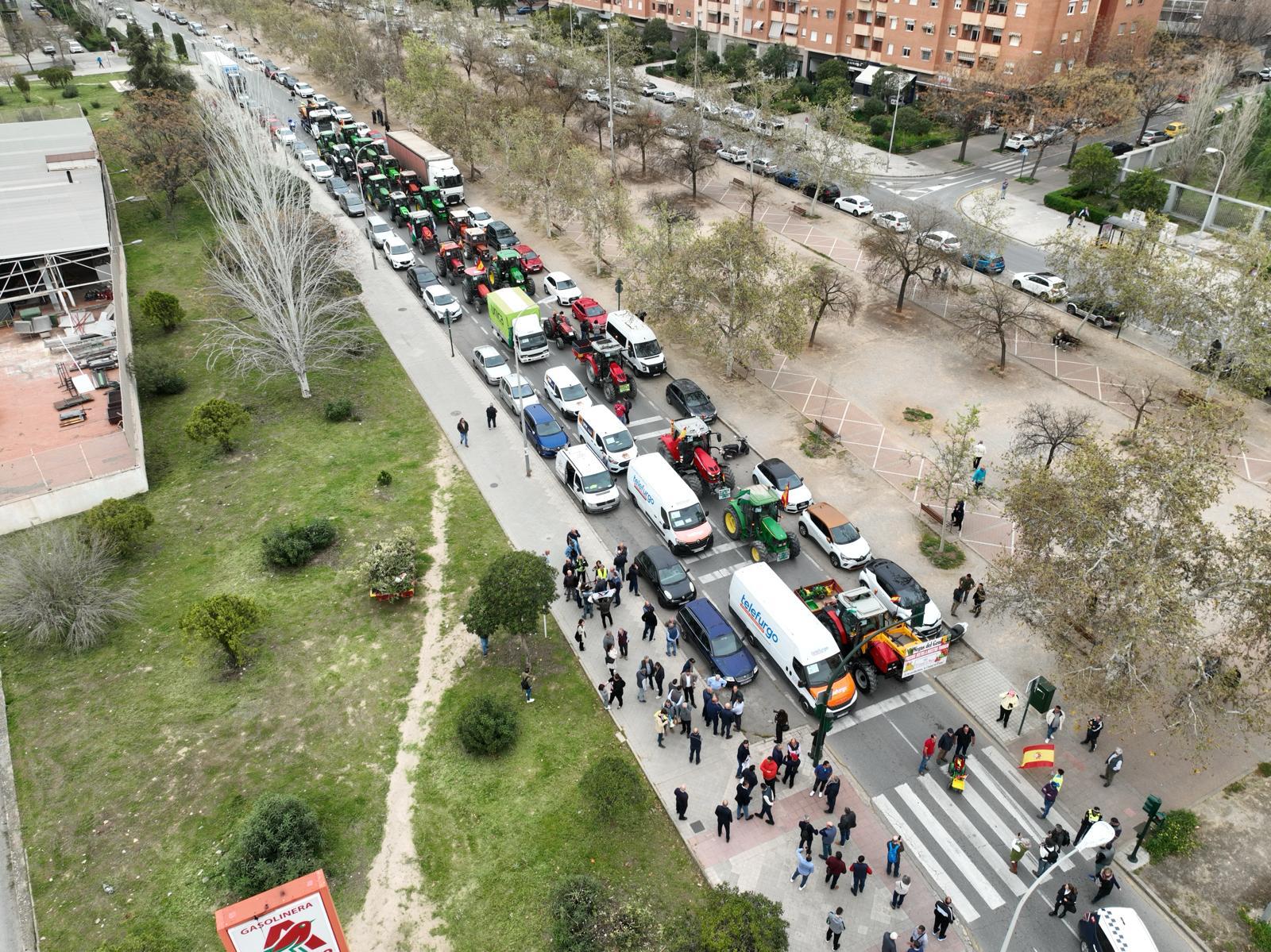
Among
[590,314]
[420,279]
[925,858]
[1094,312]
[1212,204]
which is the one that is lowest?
[925,858]

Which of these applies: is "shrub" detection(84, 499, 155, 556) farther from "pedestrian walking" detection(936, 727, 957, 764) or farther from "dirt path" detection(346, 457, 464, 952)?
"pedestrian walking" detection(936, 727, 957, 764)

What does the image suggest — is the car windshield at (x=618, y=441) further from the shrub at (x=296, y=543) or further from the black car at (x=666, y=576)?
the shrub at (x=296, y=543)

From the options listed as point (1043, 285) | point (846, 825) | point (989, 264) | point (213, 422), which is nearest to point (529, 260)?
point (213, 422)

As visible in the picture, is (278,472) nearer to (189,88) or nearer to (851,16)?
(189,88)

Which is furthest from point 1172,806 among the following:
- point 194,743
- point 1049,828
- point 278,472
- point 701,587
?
point 278,472

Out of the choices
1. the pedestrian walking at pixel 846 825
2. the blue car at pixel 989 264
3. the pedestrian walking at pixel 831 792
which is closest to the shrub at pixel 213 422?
the pedestrian walking at pixel 831 792

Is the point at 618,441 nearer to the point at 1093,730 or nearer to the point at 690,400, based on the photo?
the point at 690,400

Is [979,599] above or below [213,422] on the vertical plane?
below

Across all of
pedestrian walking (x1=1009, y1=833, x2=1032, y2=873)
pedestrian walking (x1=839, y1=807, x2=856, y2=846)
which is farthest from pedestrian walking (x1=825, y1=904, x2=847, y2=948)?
pedestrian walking (x1=1009, y1=833, x2=1032, y2=873)
